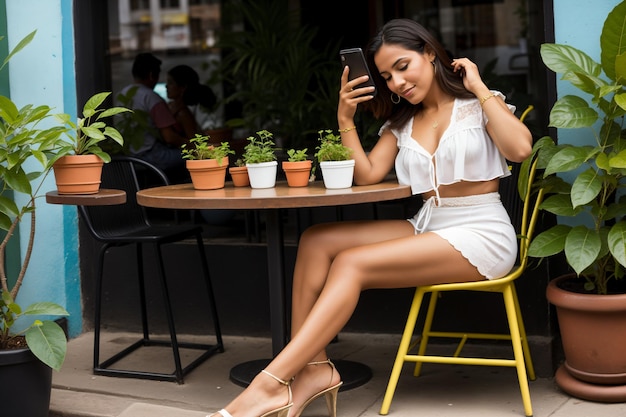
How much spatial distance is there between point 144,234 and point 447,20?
5355 mm

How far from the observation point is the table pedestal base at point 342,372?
3377mm

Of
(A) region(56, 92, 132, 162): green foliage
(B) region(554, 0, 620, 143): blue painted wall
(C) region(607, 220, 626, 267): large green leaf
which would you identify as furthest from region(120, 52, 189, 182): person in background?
(C) region(607, 220, 626, 267): large green leaf

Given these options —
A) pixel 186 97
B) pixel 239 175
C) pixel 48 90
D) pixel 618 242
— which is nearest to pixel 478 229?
pixel 618 242

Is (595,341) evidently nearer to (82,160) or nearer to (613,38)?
(613,38)

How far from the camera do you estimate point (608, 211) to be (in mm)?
3023

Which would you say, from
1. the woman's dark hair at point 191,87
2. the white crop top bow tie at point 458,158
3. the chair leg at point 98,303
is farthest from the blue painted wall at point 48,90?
the woman's dark hair at point 191,87

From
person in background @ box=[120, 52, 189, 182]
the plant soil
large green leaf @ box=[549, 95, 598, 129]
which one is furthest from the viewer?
person in background @ box=[120, 52, 189, 182]

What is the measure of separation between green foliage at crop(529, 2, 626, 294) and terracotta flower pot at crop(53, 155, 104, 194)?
1.54 m

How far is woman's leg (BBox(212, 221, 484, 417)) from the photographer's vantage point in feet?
9.23

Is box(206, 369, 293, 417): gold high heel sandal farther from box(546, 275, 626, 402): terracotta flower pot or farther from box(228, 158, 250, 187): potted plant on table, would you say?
box(546, 275, 626, 402): terracotta flower pot

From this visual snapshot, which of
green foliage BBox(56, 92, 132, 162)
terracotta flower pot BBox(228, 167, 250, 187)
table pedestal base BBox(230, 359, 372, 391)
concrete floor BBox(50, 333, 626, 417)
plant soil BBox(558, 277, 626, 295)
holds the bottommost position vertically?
concrete floor BBox(50, 333, 626, 417)

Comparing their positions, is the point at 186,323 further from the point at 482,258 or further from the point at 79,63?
the point at 482,258

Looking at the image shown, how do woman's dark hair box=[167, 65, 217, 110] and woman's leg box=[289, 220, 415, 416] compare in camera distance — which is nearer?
woman's leg box=[289, 220, 415, 416]

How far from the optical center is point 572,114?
291 cm
